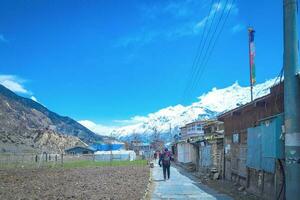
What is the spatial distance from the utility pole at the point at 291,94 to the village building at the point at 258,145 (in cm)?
222

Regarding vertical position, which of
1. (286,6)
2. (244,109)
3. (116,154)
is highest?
(286,6)

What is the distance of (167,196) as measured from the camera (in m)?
17.8

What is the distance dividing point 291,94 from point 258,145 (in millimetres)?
7680

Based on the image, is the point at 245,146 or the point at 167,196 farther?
the point at 245,146

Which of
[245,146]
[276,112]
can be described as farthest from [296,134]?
[245,146]

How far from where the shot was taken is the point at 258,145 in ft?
52.2

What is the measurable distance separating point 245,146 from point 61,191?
8306 mm

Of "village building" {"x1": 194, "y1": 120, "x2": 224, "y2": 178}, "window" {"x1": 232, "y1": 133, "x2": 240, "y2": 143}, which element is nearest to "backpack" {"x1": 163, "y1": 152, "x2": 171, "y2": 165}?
"village building" {"x1": 194, "y1": 120, "x2": 224, "y2": 178}

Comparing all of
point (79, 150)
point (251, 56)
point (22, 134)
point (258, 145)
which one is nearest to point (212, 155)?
point (251, 56)

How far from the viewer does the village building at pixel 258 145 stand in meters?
13.0

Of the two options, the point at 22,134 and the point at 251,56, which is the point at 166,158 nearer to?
the point at 251,56

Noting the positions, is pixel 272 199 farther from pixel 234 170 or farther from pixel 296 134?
pixel 234 170

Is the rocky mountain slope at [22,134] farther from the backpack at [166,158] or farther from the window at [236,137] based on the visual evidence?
the window at [236,137]

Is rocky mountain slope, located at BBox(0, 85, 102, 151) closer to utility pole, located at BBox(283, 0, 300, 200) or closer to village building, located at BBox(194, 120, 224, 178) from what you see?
village building, located at BBox(194, 120, 224, 178)
